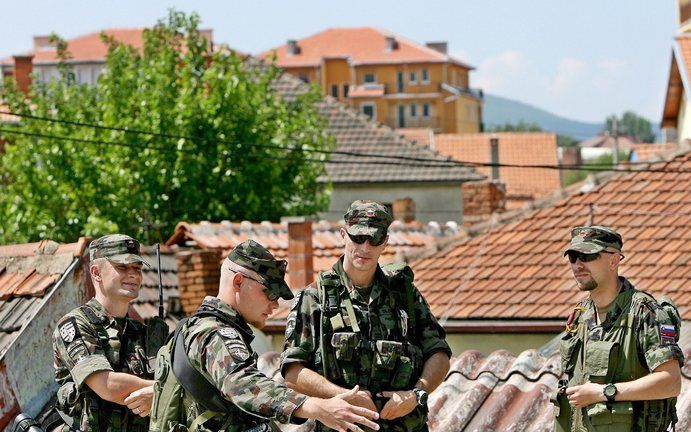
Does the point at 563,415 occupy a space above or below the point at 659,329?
below

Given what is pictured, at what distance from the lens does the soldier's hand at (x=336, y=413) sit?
5402 millimetres

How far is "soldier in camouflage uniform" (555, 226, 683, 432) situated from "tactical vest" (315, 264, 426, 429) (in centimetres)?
74

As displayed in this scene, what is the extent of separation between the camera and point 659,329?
6.09 meters

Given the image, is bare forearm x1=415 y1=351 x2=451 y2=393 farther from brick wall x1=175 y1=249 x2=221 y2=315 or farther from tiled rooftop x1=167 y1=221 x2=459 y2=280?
tiled rooftop x1=167 y1=221 x2=459 y2=280

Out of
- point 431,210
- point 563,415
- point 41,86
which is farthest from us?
point 431,210

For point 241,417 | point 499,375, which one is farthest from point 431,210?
point 241,417

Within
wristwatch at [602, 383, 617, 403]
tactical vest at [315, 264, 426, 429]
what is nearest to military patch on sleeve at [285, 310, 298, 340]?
tactical vest at [315, 264, 426, 429]

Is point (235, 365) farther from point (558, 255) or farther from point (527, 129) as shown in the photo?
point (527, 129)

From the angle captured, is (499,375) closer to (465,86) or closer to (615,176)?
(615,176)

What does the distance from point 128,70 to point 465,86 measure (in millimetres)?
98580

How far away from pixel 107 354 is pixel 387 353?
1.35m

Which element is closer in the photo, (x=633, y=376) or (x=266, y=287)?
(x=266, y=287)

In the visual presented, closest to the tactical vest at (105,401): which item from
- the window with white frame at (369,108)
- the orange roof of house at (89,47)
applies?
the orange roof of house at (89,47)

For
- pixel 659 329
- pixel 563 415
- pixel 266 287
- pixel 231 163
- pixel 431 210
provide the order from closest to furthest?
pixel 266 287
pixel 659 329
pixel 563 415
pixel 231 163
pixel 431 210
